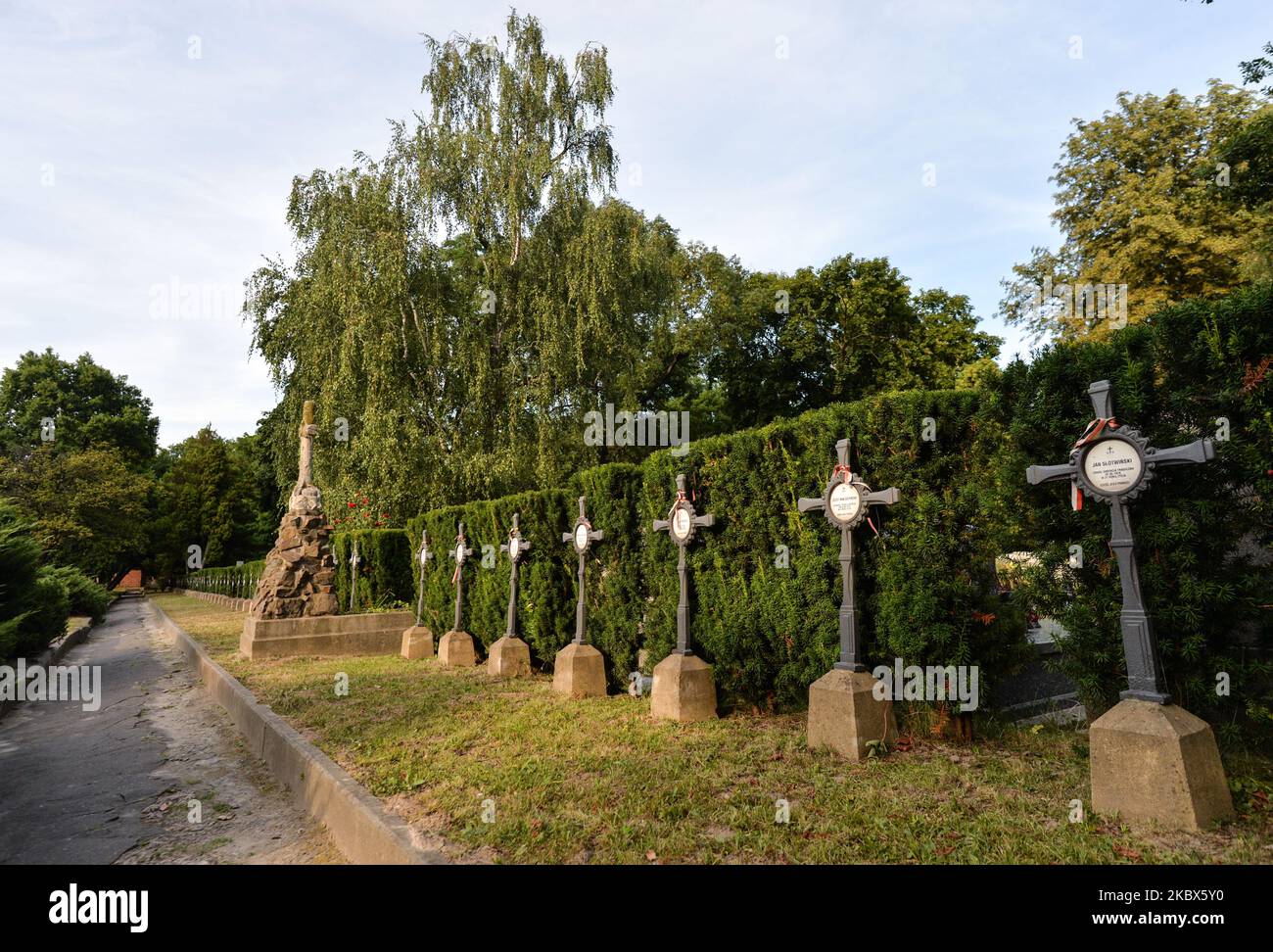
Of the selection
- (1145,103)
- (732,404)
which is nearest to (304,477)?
(732,404)

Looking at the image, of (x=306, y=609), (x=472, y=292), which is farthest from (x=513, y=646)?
(x=472, y=292)

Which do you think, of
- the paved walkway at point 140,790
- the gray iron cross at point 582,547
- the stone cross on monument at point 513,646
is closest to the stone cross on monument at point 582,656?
the gray iron cross at point 582,547

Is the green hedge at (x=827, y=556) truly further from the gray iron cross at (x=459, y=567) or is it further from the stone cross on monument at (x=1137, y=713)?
the gray iron cross at (x=459, y=567)

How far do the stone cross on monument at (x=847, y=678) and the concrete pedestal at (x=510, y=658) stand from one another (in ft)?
17.0

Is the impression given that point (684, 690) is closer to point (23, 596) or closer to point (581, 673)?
point (581, 673)

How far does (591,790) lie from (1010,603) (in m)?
3.14

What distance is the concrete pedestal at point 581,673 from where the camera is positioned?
25.5 ft

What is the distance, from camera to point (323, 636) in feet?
41.0

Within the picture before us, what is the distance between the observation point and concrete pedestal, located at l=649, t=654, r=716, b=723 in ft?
20.4

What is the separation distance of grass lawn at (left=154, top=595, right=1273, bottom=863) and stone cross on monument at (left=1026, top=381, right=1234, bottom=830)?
0.15 m

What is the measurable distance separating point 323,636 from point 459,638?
125 inches

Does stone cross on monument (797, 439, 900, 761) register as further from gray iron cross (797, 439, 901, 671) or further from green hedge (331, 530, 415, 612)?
green hedge (331, 530, 415, 612)
